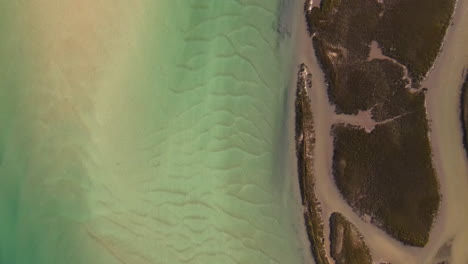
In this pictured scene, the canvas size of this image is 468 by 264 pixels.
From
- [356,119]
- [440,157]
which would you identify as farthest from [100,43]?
[440,157]

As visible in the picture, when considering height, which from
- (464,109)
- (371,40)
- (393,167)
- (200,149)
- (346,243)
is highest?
(371,40)

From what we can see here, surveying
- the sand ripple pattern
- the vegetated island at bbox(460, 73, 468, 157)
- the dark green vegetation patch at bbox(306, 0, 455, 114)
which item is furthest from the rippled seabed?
the vegetated island at bbox(460, 73, 468, 157)

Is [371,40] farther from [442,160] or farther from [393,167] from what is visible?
[442,160]

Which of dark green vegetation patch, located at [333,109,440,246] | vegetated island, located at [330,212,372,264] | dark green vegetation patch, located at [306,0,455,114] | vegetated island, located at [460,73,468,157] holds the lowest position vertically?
vegetated island, located at [330,212,372,264]

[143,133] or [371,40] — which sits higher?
[371,40]

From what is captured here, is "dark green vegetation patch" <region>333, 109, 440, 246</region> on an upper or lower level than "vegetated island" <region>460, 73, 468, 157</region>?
lower

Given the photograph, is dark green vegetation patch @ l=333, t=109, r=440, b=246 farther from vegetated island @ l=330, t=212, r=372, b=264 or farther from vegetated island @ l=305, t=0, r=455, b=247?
vegetated island @ l=330, t=212, r=372, b=264

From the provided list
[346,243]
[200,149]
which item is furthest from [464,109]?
[200,149]

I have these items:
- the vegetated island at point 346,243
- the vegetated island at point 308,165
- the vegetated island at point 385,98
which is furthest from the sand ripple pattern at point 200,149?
the vegetated island at point 385,98
